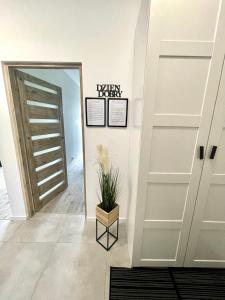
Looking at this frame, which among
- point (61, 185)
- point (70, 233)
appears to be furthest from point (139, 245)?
point (61, 185)

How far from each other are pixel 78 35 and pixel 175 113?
132 centimetres

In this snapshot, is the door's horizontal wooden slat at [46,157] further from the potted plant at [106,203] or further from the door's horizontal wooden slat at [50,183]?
the potted plant at [106,203]

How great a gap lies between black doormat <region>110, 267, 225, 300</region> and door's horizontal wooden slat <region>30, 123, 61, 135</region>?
189 centimetres

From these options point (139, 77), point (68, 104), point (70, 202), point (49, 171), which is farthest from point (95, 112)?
point (68, 104)

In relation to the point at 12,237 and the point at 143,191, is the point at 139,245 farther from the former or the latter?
the point at 12,237

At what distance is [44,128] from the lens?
2199mm

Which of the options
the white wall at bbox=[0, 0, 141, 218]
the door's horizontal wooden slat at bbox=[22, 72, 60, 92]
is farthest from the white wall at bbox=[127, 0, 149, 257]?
the door's horizontal wooden slat at bbox=[22, 72, 60, 92]

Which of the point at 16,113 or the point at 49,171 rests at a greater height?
the point at 16,113

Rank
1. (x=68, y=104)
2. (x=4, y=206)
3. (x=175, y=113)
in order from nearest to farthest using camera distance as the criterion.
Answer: (x=175, y=113)
(x=4, y=206)
(x=68, y=104)

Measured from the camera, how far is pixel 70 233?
1.81 m

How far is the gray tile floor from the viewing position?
4.03ft

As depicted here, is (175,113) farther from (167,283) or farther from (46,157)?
(46,157)

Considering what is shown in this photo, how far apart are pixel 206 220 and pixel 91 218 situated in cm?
141

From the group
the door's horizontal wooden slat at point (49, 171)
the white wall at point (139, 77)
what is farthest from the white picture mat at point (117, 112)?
the door's horizontal wooden slat at point (49, 171)
